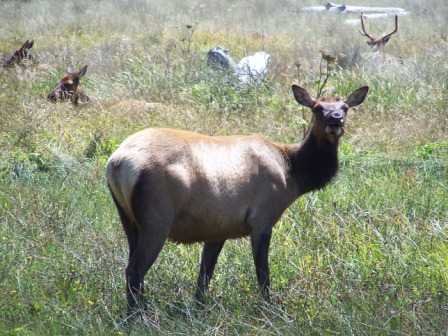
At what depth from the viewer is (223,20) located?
1037 inches

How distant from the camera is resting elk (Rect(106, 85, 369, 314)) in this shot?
544cm

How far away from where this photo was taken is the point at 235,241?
7078 mm

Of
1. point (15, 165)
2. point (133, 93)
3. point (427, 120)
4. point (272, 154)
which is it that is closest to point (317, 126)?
point (272, 154)

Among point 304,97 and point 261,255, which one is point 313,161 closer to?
point 304,97

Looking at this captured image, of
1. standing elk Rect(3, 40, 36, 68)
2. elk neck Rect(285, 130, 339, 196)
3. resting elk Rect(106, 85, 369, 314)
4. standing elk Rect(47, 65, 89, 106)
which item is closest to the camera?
resting elk Rect(106, 85, 369, 314)

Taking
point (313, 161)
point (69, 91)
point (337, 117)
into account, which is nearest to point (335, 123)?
point (337, 117)

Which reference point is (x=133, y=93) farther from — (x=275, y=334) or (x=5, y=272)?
(x=275, y=334)

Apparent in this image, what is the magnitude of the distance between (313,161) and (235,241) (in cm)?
103

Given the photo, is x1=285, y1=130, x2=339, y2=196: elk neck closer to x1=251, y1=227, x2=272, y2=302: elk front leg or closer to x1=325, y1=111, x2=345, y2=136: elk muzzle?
x1=325, y1=111, x2=345, y2=136: elk muzzle

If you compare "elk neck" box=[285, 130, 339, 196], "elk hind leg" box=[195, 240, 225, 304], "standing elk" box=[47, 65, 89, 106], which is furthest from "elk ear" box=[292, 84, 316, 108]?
"standing elk" box=[47, 65, 89, 106]

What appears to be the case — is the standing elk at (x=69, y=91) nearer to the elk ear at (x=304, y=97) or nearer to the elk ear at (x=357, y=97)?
the elk ear at (x=304, y=97)

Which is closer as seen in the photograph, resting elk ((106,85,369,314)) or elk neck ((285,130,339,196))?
resting elk ((106,85,369,314))

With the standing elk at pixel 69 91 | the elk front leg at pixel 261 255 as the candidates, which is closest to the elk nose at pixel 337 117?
the elk front leg at pixel 261 255

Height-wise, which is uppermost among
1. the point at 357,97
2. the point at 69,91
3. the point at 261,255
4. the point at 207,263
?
the point at 357,97
